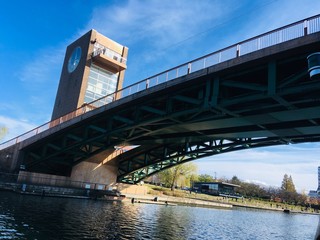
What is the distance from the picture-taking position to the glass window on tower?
5268 centimetres

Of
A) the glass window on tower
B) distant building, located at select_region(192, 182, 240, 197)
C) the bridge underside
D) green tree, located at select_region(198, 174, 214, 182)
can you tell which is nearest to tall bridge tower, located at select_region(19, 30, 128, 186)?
the glass window on tower

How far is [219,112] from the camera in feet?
73.3

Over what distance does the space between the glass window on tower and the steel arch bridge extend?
45.9ft

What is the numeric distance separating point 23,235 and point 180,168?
60.3 metres

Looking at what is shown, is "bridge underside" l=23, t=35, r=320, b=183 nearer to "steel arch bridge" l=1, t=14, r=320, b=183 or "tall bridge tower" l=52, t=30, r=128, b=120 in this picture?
"steel arch bridge" l=1, t=14, r=320, b=183

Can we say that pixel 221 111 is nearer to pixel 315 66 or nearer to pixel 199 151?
pixel 315 66

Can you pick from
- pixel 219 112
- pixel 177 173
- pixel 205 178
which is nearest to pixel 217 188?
pixel 177 173

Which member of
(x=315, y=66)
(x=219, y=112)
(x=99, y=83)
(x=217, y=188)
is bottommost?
(x=217, y=188)

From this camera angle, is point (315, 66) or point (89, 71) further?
point (89, 71)

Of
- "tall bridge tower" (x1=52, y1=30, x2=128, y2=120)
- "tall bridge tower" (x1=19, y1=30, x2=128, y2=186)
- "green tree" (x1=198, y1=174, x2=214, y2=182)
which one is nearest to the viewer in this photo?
"tall bridge tower" (x1=19, y1=30, x2=128, y2=186)

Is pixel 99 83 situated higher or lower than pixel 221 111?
higher

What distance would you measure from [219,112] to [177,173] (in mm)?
51516

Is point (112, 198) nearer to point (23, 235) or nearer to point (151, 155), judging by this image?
point (151, 155)

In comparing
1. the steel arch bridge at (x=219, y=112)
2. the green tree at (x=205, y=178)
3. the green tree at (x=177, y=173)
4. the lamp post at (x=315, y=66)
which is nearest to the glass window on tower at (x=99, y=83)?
the steel arch bridge at (x=219, y=112)
